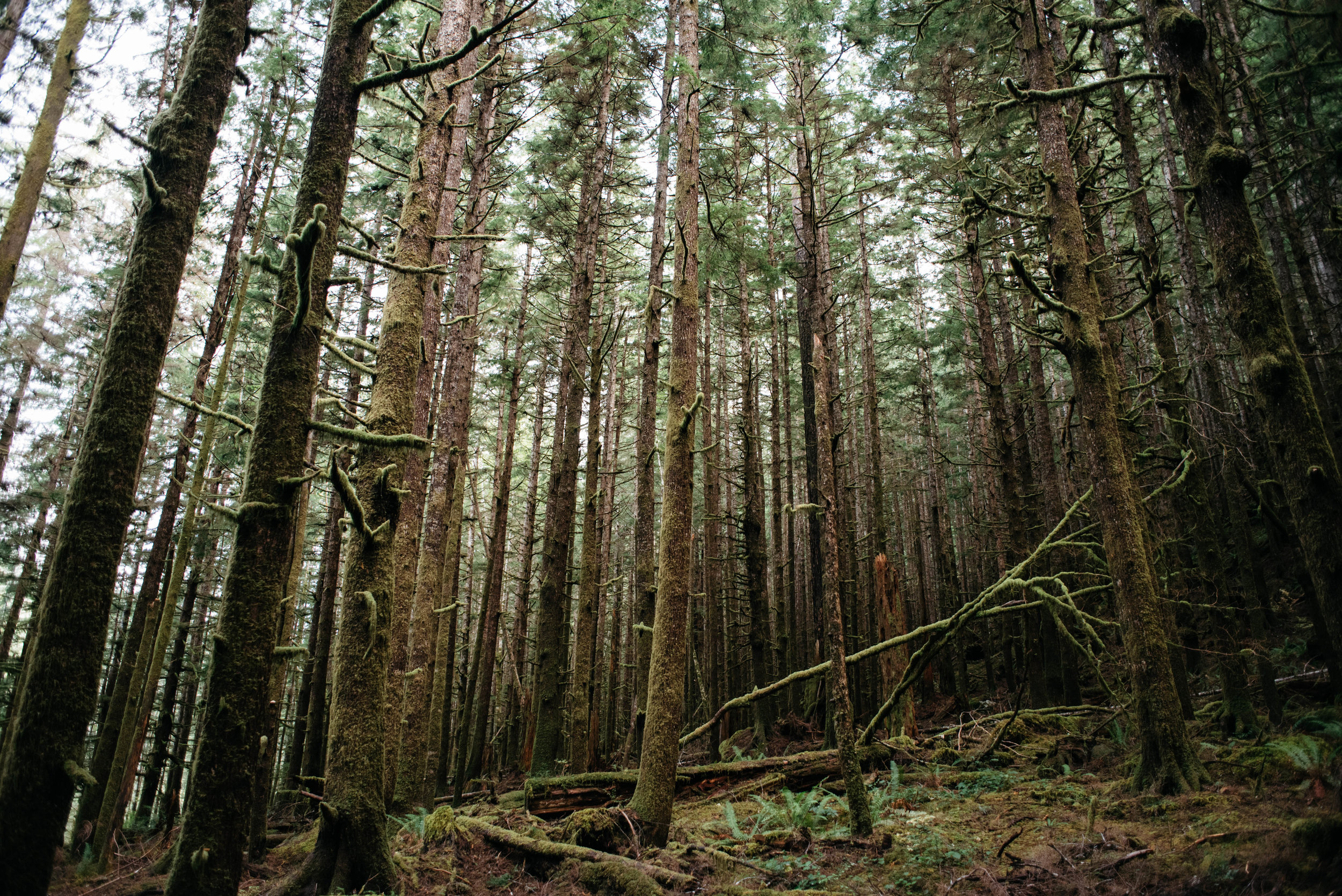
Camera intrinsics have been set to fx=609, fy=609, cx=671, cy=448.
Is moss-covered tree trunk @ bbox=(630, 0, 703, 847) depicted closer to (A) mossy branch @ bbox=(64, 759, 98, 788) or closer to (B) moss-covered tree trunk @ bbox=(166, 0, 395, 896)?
(B) moss-covered tree trunk @ bbox=(166, 0, 395, 896)

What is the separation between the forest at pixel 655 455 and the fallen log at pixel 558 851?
64mm

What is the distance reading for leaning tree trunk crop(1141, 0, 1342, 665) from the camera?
12.6 ft

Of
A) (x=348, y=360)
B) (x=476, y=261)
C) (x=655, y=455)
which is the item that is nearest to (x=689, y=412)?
(x=348, y=360)

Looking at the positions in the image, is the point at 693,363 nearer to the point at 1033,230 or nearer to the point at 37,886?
the point at 37,886

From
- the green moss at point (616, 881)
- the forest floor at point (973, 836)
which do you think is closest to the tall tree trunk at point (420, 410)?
the forest floor at point (973, 836)

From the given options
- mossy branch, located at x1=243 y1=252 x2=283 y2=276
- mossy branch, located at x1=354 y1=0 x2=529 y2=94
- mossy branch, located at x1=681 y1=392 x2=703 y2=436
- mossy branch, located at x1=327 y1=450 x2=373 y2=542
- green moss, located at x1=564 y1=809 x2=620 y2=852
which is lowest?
green moss, located at x1=564 y1=809 x2=620 y2=852

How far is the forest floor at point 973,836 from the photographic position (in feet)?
11.5

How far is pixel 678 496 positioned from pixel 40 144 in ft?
37.5

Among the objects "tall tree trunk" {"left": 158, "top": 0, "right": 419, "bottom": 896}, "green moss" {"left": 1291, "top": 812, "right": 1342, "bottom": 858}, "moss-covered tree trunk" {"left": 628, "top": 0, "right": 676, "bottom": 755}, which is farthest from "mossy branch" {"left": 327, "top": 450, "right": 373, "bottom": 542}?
"green moss" {"left": 1291, "top": 812, "right": 1342, "bottom": 858}

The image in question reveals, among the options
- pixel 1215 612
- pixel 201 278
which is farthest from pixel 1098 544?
pixel 201 278

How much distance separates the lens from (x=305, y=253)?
9.68 ft

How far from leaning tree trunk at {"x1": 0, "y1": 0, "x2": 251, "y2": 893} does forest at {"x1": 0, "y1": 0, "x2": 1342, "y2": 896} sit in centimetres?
2

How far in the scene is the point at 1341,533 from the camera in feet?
12.5

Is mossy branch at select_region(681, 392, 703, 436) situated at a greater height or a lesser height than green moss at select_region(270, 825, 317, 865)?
greater
